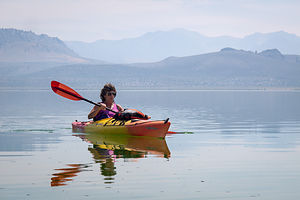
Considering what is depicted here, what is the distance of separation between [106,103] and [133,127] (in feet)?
5.19

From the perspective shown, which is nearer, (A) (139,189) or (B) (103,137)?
(A) (139,189)

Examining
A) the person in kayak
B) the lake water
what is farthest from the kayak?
the lake water

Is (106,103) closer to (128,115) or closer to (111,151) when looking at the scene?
(128,115)

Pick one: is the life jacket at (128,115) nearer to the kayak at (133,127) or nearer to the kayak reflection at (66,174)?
the kayak at (133,127)

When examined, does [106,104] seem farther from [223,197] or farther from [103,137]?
[223,197]

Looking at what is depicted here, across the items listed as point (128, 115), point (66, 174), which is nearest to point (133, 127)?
point (128, 115)

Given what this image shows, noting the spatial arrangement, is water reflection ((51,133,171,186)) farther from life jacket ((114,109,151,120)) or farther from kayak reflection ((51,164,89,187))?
life jacket ((114,109,151,120))

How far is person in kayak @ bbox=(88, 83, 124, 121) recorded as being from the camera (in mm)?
20720

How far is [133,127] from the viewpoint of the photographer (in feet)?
66.9

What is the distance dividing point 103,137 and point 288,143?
694 centimetres

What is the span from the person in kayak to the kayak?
313 mm

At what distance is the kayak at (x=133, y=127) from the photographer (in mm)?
20109

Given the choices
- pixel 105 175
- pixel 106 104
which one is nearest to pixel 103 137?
pixel 106 104

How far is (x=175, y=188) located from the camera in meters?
11.0
